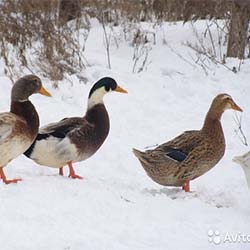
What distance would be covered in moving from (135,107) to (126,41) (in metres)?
3.20

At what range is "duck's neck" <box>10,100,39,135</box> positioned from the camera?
5359 millimetres

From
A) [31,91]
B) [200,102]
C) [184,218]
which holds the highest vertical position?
[31,91]

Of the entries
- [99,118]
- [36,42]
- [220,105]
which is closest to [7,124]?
[99,118]

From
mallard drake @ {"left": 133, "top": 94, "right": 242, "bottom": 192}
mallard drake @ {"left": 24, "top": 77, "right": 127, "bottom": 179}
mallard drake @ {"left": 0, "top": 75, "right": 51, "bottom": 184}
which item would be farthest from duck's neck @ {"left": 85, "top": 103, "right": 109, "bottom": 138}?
mallard drake @ {"left": 0, "top": 75, "right": 51, "bottom": 184}

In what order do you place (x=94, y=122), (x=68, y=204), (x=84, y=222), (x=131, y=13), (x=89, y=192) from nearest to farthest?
(x=84, y=222) < (x=68, y=204) < (x=89, y=192) < (x=94, y=122) < (x=131, y=13)

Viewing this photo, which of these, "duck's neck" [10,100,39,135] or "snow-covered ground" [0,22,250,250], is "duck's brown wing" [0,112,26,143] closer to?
"duck's neck" [10,100,39,135]

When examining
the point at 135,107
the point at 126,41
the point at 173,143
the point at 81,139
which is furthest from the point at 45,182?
the point at 126,41

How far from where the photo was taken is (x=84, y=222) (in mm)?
4297

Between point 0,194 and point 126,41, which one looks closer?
point 0,194

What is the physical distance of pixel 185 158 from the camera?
227 inches

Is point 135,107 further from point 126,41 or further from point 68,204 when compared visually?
point 68,204

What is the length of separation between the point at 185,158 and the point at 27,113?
141 cm

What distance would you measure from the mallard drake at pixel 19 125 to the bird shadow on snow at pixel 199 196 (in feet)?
3.57

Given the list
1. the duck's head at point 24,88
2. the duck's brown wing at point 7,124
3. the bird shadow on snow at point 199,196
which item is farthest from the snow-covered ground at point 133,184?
the duck's head at point 24,88
